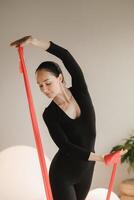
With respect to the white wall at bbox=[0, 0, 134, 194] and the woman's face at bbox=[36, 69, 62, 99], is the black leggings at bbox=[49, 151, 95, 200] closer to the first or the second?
→ the woman's face at bbox=[36, 69, 62, 99]

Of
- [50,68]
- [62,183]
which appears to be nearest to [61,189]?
[62,183]

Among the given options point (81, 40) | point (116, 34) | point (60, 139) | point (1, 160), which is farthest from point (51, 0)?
point (60, 139)

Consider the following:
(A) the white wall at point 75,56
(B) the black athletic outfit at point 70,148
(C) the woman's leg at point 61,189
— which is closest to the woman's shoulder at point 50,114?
(B) the black athletic outfit at point 70,148

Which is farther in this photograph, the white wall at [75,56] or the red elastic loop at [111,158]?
the white wall at [75,56]

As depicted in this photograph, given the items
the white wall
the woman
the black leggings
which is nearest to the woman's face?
the woman

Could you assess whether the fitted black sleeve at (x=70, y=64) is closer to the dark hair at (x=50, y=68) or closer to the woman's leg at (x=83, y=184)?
the dark hair at (x=50, y=68)

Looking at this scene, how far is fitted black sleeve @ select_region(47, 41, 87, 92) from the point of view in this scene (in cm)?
74

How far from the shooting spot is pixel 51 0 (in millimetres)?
1526

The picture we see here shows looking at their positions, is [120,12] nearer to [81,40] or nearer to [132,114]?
[81,40]

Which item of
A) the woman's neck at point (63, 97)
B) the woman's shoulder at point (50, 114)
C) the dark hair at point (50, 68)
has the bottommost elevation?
the woman's shoulder at point (50, 114)

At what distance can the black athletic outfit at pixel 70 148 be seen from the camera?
71 centimetres

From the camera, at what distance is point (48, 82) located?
0.74 meters

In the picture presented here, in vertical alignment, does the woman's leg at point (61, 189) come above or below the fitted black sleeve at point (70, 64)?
below

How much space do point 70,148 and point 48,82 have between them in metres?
0.13
